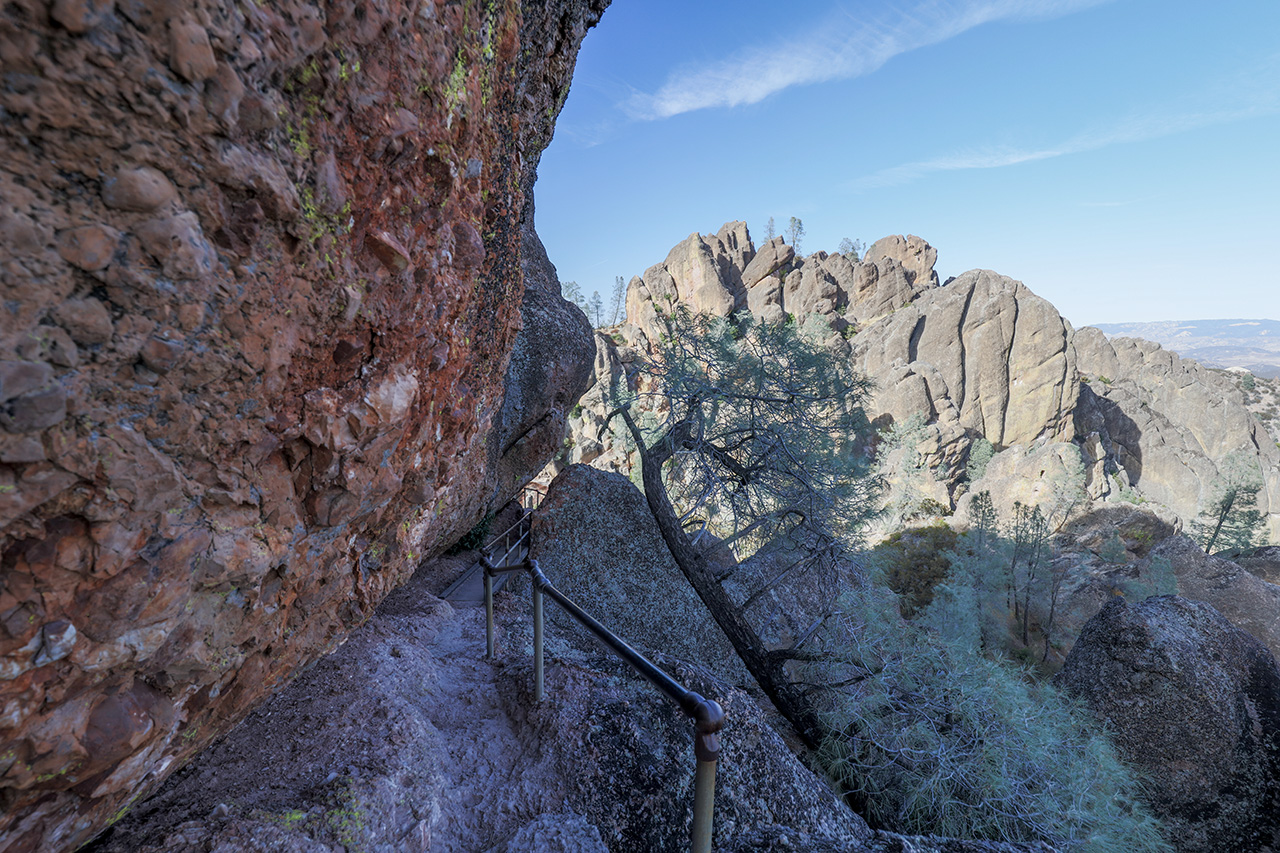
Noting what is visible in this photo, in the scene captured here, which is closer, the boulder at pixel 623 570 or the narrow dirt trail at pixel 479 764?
the narrow dirt trail at pixel 479 764

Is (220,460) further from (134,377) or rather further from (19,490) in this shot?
(19,490)

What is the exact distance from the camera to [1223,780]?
19.0ft

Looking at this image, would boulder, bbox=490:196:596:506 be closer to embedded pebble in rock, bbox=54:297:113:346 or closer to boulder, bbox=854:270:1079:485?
embedded pebble in rock, bbox=54:297:113:346

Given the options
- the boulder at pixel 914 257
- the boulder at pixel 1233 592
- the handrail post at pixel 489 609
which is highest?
the boulder at pixel 914 257

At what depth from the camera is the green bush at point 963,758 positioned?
12.9ft

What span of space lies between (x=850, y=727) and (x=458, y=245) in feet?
17.2

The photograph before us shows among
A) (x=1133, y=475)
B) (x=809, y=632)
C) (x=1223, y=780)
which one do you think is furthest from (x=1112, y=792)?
(x=1133, y=475)

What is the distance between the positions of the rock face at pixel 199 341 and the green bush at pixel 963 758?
4407 millimetres

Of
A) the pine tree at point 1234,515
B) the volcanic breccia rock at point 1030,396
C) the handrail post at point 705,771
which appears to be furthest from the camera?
the volcanic breccia rock at point 1030,396

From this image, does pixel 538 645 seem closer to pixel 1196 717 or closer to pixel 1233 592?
pixel 1196 717

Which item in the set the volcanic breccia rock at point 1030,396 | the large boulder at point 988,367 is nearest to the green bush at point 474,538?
the volcanic breccia rock at point 1030,396

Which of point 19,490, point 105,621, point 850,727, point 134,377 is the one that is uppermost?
point 134,377

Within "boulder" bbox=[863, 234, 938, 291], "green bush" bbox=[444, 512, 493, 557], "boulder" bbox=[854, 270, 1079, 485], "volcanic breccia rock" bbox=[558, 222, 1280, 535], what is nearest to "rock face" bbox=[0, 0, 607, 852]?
"green bush" bbox=[444, 512, 493, 557]

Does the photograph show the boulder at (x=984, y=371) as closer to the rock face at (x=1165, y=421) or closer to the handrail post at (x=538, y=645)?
the rock face at (x=1165, y=421)
